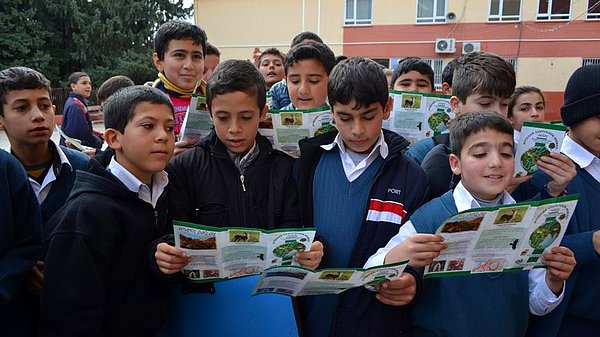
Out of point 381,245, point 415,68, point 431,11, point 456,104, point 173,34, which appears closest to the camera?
point 381,245

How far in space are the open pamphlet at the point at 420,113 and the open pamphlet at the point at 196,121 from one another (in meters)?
1.25

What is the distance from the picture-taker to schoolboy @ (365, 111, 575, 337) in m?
1.70

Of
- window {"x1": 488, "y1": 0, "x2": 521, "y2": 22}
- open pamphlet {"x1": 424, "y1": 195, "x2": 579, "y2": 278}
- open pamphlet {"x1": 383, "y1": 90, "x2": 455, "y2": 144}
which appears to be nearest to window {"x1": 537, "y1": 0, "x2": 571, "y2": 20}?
window {"x1": 488, "y1": 0, "x2": 521, "y2": 22}

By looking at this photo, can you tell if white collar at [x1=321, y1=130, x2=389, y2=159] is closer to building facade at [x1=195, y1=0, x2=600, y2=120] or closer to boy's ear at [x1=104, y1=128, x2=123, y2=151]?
boy's ear at [x1=104, y1=128, x2=123, y2=151]

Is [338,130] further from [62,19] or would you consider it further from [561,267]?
[62,19]

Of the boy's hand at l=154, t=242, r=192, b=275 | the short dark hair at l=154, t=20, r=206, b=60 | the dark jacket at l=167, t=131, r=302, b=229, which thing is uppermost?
the short dark hair at l=154, t=20, r=206, b=60

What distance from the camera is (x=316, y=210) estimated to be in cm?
197

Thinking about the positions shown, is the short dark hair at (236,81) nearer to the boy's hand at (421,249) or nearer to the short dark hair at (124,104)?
the short dark hair at (124,104)

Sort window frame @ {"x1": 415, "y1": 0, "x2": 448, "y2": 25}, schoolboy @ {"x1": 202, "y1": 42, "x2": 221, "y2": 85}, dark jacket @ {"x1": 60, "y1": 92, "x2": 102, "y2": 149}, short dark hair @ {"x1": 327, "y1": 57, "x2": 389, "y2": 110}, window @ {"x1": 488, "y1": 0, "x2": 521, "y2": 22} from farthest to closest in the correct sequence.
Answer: window frame @ {"x1": 415, "y1": 0, "x2": 448, "y2": 25} < window @ {"x1": 488, "y1": 0, "x2": 521, "y2": 22} < dark jacket @ {"x1": 60, "y1": 92, "x2": 102, "y2": 149} < schoolboy @ {"x1": 202, "y1": 42, "x2": 221, "y2": 85} < short dark hair @ {"x1": 327, "y1": 57, "x2": 389, "y2": 110}

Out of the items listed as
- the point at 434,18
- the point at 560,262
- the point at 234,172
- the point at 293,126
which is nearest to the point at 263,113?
the point at 293,126

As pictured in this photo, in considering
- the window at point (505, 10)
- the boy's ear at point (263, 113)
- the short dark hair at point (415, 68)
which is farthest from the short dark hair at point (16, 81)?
the window at point (505, 10)

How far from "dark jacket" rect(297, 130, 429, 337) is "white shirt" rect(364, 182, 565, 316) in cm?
6

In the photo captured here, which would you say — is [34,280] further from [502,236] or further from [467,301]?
[502,236]

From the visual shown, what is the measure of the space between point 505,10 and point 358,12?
576 centimetres
